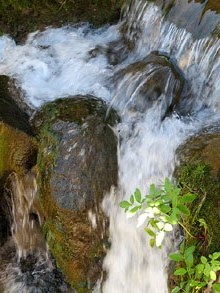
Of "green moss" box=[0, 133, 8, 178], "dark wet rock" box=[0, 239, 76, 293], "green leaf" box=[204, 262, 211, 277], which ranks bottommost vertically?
"dark wet rock" box=[0, 239, 76, 293]

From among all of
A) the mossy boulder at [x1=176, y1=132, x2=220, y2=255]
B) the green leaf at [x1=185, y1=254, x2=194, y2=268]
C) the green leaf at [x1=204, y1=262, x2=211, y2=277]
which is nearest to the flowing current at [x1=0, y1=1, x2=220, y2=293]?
the mossy boulder at [x1=176, y1=132, x2=220, y2=255]

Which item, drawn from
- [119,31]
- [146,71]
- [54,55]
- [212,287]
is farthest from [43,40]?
[212,287]

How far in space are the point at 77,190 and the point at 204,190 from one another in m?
0.91

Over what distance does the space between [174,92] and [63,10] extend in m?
2.09

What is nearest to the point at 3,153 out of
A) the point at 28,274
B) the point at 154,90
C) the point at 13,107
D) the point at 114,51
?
the point at 13,107

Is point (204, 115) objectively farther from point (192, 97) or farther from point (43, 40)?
point (43, 40)

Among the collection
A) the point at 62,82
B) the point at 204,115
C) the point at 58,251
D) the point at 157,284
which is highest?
the point at 204,115

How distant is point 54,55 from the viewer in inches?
188

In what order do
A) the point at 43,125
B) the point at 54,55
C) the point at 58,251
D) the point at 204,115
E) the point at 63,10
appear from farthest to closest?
the point at 63,10, the point at 54,55, the point at 204,115, the point at 43,125, the point at 58,251

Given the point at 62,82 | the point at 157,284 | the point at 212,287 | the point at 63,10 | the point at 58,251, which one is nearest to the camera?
the point at 212,287

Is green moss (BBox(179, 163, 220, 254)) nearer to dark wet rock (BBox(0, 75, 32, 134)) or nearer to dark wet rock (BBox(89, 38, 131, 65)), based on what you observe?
dark wet rock (BBox(0, 75, 32, 134))

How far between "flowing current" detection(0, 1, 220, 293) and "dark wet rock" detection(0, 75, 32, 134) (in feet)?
0.28

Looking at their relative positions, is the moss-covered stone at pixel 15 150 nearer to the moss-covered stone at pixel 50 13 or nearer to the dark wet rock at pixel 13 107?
the dark wet rock at pixel 13 107

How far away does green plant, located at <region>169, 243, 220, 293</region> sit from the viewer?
2.26 m
